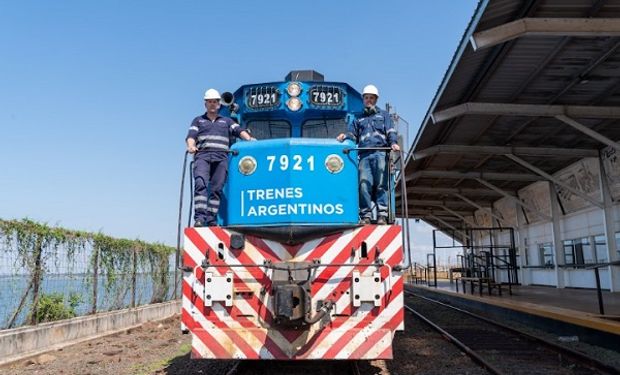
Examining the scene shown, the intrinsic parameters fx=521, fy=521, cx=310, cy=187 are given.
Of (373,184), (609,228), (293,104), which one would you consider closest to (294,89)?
(293,104)

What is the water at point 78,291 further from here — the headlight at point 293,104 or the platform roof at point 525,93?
the platform roof at point 525,93

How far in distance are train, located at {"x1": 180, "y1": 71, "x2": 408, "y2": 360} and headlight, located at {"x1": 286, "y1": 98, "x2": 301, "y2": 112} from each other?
3.20ft

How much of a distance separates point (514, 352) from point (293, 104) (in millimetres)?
5201

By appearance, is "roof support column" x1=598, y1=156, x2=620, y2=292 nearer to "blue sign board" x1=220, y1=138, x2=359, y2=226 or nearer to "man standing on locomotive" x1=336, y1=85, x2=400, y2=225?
"man standing on locomotive" x1=336, y1=85, x2=400, y2=225

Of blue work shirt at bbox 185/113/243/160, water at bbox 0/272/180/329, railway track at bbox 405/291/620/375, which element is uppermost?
blue work shirt at bbox 185/113/243/160

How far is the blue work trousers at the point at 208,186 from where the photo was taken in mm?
5766

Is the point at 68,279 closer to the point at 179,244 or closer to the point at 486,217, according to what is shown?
the point at 179,244

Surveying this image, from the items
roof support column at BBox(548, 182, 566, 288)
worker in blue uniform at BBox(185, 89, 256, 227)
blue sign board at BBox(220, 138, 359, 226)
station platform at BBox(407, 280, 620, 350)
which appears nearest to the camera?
blue sign board at BBox(220, 138, 359, 226)

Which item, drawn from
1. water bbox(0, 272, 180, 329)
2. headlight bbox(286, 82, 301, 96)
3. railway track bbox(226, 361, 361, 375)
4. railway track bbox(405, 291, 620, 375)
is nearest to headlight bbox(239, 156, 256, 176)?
headlight bbox(286, 82, 301, 96)

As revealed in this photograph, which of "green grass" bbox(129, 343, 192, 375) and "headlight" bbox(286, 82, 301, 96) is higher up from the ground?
"headlight" bbox(286, 82, 301, 96)

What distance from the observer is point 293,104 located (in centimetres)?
657

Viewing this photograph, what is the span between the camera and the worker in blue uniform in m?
5.77

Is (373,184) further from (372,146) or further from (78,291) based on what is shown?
(78,291)

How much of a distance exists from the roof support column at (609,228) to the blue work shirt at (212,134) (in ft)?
40.9
